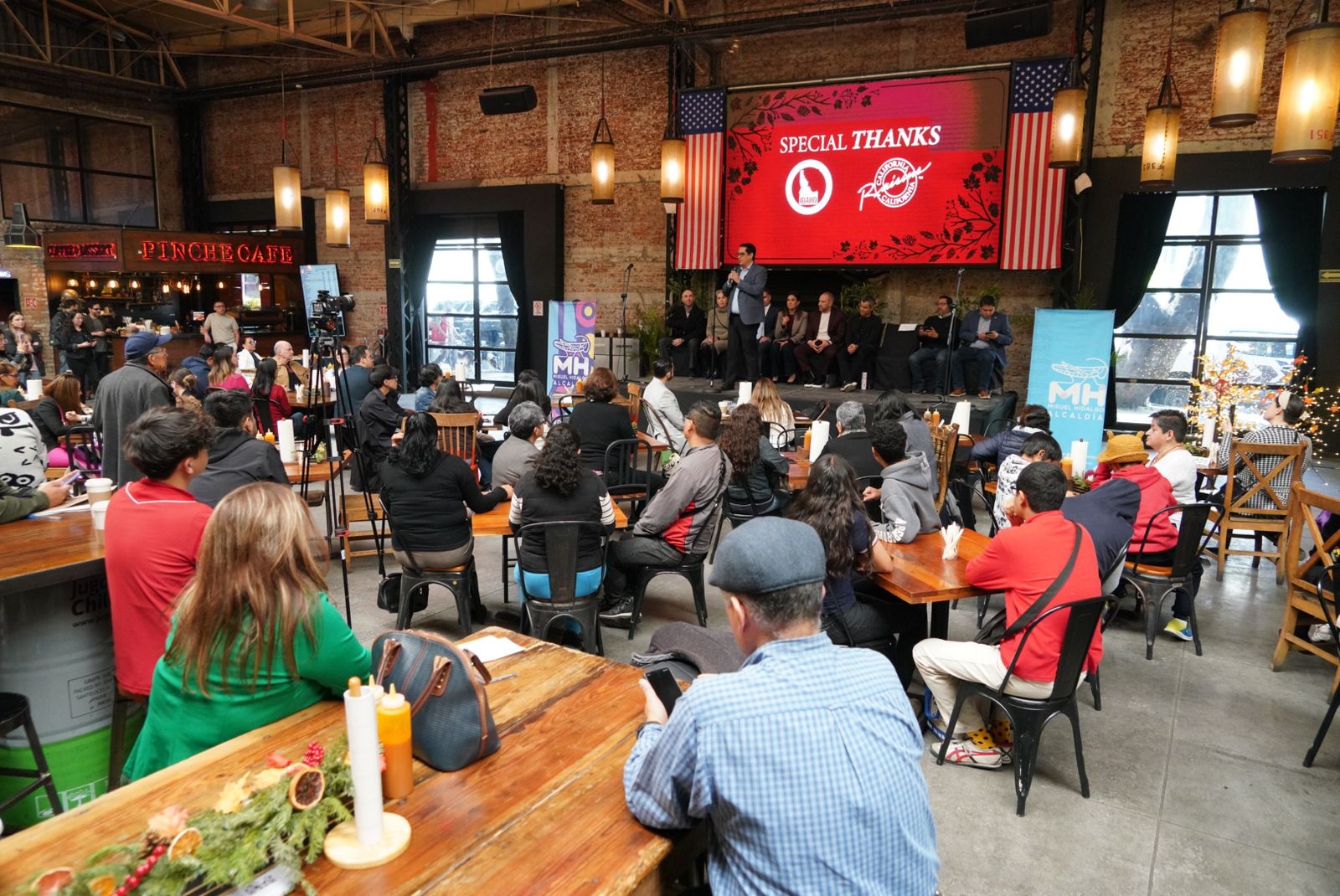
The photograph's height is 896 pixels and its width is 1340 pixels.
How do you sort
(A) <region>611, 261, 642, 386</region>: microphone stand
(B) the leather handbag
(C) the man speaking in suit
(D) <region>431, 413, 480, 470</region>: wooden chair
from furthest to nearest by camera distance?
(A) <region>611, 261, 642, 386</region>: microphone stand → (C) the man speaking in suit → (D) <region>431, 413, 480, 470</region>: wooden chair → (B) the leather handbag

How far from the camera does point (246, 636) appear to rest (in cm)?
182

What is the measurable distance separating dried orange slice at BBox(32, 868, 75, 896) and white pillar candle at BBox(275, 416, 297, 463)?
4.47 metres

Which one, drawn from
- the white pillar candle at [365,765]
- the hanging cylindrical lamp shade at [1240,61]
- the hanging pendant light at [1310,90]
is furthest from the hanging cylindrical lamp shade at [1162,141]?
the white pillar candle at [365,765]

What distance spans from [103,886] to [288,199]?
27.2ft

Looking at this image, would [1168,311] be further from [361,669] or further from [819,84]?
[361,669]

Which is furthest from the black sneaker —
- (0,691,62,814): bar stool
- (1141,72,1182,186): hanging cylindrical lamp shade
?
(1141,72,1182,186): hanging cylindrical lamp shade

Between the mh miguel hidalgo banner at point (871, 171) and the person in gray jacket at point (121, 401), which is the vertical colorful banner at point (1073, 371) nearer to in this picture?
the mh miguel hidalgo banner at point (871, 171)

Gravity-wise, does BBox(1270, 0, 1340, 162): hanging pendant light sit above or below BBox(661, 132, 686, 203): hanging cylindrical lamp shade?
below

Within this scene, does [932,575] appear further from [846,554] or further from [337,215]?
[337,215]

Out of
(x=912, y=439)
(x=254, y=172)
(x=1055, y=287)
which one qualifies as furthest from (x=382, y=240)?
(x=912, y=439)

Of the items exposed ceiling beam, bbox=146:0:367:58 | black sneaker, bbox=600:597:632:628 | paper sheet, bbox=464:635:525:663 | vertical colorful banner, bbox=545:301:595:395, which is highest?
exposed ceiling beam, bbox=146:0:367:58

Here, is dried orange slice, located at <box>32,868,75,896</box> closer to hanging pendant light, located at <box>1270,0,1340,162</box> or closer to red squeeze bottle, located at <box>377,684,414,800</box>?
red squeeze bottle, located at <box>377,684,414,800</box>

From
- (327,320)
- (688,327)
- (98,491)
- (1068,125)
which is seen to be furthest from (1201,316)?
(98,491)

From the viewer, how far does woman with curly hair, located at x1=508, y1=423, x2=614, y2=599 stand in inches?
148
